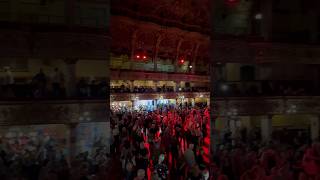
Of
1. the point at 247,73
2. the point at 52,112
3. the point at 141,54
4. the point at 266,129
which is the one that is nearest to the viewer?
the point at 52,112

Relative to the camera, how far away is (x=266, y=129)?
27.1 ft

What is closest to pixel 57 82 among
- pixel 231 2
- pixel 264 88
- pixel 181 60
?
pixel 231 2

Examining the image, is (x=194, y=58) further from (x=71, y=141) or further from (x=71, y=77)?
(x=71, y=141)

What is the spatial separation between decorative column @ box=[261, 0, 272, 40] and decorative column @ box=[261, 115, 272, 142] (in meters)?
1.57

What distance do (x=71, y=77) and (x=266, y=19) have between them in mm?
4029

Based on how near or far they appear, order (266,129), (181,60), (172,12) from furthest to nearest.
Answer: (181,60), (172,12), (266,129)

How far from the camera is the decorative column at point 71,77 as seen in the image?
634 cm

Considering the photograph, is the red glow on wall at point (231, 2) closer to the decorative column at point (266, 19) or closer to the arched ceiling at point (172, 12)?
the decorative column at point (266, 19)

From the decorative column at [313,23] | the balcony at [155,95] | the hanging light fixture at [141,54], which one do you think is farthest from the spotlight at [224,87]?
the hanging light fixture at [141,54]

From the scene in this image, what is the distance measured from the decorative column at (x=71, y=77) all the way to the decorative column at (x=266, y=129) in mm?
3818

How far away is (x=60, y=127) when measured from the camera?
249 inches

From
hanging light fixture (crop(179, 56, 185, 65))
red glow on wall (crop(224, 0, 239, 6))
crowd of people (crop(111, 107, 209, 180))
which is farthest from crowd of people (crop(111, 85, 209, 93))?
red glow on wall (crop(224, 0, 239, 6))

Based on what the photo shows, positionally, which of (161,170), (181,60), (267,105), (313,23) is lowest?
(161,170)

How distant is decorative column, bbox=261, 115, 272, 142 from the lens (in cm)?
822
